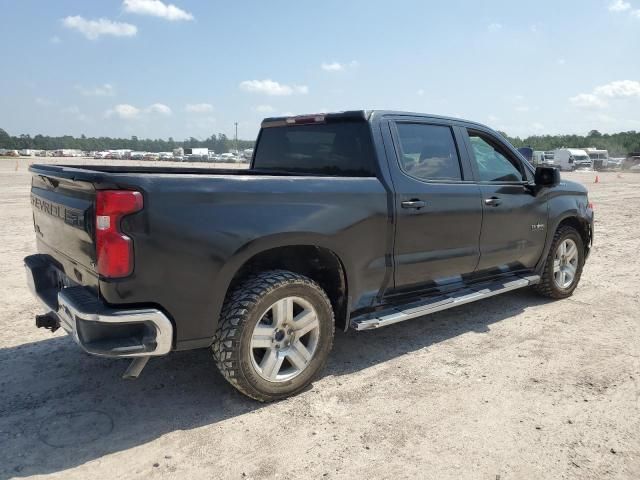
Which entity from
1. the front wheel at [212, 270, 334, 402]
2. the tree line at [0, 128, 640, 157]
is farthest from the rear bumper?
the tree line at [0, 128, 640, 157]

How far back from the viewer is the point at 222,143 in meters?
182

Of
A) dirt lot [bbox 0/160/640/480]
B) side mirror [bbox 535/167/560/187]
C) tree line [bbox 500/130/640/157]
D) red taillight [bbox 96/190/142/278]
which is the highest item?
tree line [bbox 500/130/640/157]

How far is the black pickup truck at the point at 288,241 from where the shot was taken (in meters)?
2.65

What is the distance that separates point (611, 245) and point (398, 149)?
6904 millimetres

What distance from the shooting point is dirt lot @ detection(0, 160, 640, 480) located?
2.63 metres

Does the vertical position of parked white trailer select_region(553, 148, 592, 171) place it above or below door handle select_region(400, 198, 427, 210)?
above

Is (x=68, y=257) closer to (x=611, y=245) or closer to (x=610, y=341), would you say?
(x=610, y=341)

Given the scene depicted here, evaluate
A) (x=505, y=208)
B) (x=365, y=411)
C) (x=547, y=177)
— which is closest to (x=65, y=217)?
(x=365, y=411)

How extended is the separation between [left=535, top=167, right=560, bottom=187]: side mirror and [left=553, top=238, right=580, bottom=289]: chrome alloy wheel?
87 centimetres

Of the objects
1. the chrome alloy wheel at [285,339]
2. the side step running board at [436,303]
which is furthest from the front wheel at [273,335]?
the side step running board at [436,303]

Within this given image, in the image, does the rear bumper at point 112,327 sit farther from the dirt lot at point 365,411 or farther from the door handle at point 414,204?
the door handle at point 414,204

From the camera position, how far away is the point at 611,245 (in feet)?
29.4

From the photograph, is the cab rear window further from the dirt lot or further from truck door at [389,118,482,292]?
the dirt lot

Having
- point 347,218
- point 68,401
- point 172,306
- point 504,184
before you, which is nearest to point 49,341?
point 68,401
